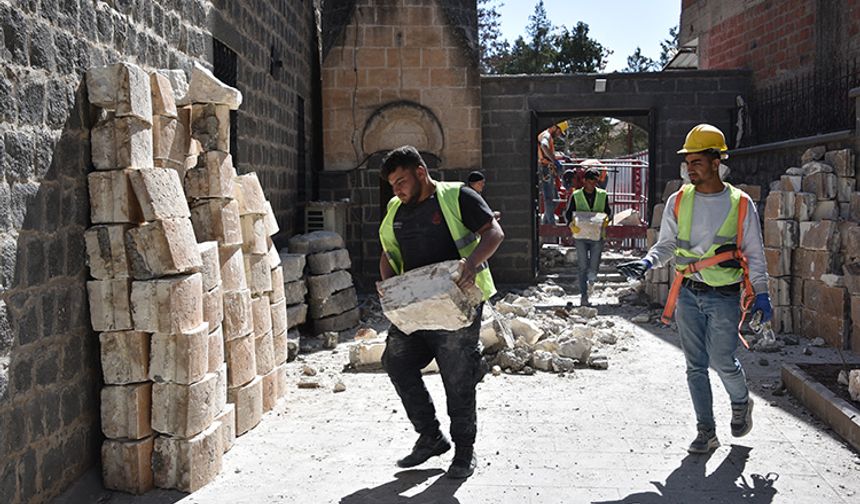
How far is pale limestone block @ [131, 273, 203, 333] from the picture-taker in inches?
182

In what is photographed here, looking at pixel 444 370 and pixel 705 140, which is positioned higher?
pixel 705 140

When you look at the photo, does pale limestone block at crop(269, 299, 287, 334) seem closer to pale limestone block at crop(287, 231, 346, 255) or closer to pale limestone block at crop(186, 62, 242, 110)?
pale limestone block at crop(186, 62, 242, 110)

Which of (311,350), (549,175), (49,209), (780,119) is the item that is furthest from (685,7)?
(49,209)

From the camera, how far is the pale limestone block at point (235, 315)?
5.83 meters

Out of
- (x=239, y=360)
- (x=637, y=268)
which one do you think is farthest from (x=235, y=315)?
(x=637, y=268)

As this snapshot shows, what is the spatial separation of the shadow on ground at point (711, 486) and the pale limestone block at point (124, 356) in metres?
2.60

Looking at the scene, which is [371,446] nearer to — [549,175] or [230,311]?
[230,311]

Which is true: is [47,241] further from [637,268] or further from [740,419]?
[740,419]

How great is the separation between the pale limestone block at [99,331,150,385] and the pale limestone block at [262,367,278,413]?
1.80 m

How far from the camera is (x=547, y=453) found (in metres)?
5.45

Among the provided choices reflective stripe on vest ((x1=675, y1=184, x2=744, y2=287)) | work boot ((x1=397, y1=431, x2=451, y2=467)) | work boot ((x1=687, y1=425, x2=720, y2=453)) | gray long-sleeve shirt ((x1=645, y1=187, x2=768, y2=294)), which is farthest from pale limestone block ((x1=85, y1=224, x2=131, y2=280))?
work boot ((x1=687, y1=425, x2=720, y2=453))

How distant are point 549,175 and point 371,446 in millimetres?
14369

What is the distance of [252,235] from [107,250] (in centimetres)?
190

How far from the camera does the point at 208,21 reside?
7.77m
